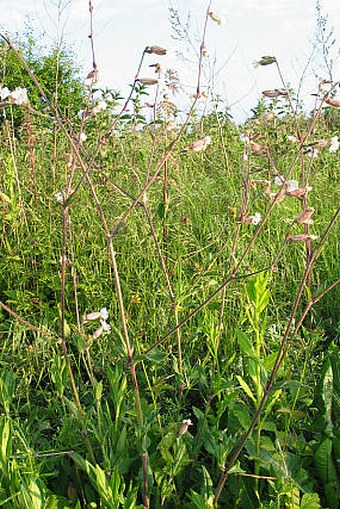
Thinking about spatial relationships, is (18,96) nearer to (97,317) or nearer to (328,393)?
(97,317)

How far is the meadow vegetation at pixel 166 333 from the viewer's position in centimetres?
145

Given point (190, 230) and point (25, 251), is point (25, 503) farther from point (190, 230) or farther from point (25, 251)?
point (190, 230)

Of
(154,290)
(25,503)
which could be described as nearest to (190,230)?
(154,290)

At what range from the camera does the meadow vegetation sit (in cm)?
145

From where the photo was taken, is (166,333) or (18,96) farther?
(166,333)

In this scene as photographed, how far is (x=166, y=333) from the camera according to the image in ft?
7.33

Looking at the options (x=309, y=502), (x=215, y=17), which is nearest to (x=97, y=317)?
(x=309, y=502)

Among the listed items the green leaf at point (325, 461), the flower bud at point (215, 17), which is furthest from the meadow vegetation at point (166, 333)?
the flower bud at point (215, 17)

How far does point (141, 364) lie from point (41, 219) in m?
1.20

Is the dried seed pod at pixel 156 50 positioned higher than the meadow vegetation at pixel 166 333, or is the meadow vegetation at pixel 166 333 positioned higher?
the dried seed pod at pixel 156 50

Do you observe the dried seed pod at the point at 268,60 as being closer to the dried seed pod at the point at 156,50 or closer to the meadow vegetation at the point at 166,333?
the meadow vegetation at the point at 166,333

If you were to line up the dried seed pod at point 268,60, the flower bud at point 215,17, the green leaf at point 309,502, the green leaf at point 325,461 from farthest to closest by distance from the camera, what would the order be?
the dried seed pod at point 268,60 → the flower bud at point 215,17 → the green leaf at point 325,461 → the green leaf at point 309,502

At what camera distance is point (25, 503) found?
1.32 meters

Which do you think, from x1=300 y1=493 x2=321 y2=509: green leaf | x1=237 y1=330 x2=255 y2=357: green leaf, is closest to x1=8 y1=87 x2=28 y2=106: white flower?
x1=237 y1=330 x2=255 y2=357: green leaf
